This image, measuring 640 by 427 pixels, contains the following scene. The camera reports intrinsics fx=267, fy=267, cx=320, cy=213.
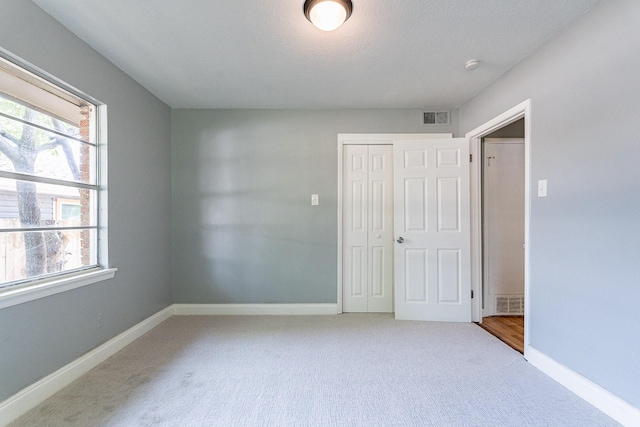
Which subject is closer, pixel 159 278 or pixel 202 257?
pixel 159 278

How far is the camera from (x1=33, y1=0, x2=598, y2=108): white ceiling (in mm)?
1624

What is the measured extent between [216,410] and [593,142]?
2.78 metres

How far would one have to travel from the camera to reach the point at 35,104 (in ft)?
5.67

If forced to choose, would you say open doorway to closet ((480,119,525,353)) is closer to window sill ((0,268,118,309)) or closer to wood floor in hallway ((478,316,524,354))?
wood floor in hallway ((478,316,524,354))

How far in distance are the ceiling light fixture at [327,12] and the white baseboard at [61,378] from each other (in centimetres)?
278

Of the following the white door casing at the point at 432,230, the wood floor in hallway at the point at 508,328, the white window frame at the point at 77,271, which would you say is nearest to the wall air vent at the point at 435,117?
the white door casing at the point at 432,230

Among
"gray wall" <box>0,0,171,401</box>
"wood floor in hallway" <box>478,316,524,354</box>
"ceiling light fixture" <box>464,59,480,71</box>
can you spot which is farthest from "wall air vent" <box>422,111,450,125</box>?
"gray wall" <box>0,0,171,401</box>

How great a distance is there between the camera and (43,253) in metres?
1.78

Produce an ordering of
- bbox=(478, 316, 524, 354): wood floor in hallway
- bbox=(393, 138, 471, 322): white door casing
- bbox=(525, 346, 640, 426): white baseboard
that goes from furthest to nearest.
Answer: bbox=(393, 138, 471, 322): white door casing < bbox=(478, 316, 524, 354): wood floor in hallway < bbox=(525, 346, 640, 426): white baseboard

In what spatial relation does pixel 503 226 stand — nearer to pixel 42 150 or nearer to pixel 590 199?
pixel 590 199

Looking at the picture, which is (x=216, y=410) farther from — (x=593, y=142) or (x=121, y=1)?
(x=593, y=142)

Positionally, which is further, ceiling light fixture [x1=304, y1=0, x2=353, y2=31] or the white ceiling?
the white ceiling

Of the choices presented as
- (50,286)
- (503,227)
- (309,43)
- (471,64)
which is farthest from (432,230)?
(50,286)

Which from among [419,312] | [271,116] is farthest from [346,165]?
[419,312]
